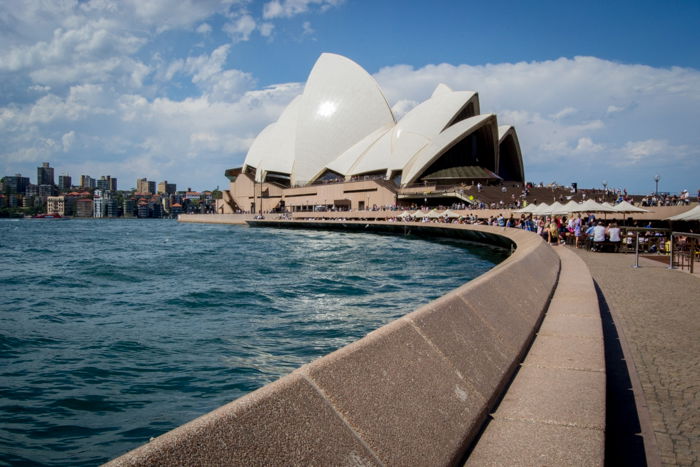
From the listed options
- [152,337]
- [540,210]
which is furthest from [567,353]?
[540,210]

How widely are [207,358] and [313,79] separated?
69035 millimetres

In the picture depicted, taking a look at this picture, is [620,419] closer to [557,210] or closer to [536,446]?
[536,446]

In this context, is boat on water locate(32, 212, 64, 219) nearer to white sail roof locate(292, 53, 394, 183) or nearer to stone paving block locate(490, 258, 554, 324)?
white sail roof locate(292, 53, 394, 183)

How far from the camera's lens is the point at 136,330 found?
307 inches

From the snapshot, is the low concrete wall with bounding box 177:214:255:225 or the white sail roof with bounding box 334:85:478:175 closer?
the white sail roof with bounding box 334:85:478:175

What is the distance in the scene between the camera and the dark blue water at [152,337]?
14.4ft

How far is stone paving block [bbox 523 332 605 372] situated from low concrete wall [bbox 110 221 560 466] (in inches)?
13.0

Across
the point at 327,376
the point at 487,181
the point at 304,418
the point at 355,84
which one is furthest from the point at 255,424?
the point at 355,84

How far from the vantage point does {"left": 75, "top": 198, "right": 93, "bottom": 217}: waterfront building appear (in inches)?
6201

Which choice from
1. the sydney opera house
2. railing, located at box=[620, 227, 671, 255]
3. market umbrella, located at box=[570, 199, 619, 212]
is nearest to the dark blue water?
railing, located at box=[620, 227, 671, 255]

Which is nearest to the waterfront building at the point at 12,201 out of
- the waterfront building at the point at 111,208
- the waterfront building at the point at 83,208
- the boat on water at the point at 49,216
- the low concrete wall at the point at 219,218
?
the boat on water at the point at 49,216

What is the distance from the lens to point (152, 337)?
7332 mm

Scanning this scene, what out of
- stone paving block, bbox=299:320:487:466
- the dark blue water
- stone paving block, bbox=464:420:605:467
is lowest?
the dark blue water

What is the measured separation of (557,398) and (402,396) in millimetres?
1104
